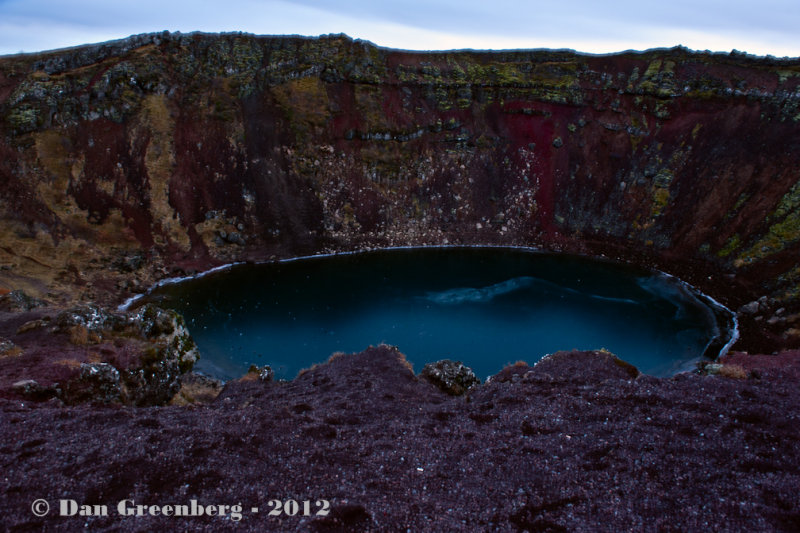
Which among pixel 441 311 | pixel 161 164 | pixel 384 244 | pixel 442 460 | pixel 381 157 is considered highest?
pixel 381 157

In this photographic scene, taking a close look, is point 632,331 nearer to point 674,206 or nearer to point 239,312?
point 674,206

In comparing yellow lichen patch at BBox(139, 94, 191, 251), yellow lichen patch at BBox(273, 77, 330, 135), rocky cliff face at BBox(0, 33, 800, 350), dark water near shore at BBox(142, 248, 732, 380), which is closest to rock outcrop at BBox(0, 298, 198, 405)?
dark water near shore at BBox(142, 248, 732, 380)

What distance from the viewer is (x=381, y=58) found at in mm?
70125

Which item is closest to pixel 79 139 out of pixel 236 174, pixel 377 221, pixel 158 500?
pixel 236 174

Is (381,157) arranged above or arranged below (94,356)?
above

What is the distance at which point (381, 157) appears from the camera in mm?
66625

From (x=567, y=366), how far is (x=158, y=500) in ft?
75.8

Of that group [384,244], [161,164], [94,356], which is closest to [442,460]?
[94,356]

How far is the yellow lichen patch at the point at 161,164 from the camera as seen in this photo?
56.1 metres

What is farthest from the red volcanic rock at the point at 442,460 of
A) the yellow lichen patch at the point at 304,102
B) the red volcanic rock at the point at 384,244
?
the yellow lichen patch at the point at 304,102

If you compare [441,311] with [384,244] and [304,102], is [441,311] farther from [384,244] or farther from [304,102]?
[304,102]

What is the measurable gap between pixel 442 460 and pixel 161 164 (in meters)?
56.7

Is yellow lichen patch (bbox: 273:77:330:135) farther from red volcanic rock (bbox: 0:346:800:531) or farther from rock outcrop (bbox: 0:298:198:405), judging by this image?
red volcanic rock (bbox: 0:346:800:531)

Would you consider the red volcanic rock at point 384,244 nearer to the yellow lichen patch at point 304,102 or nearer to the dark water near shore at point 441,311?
the yellow lichen patch at point 304,102
